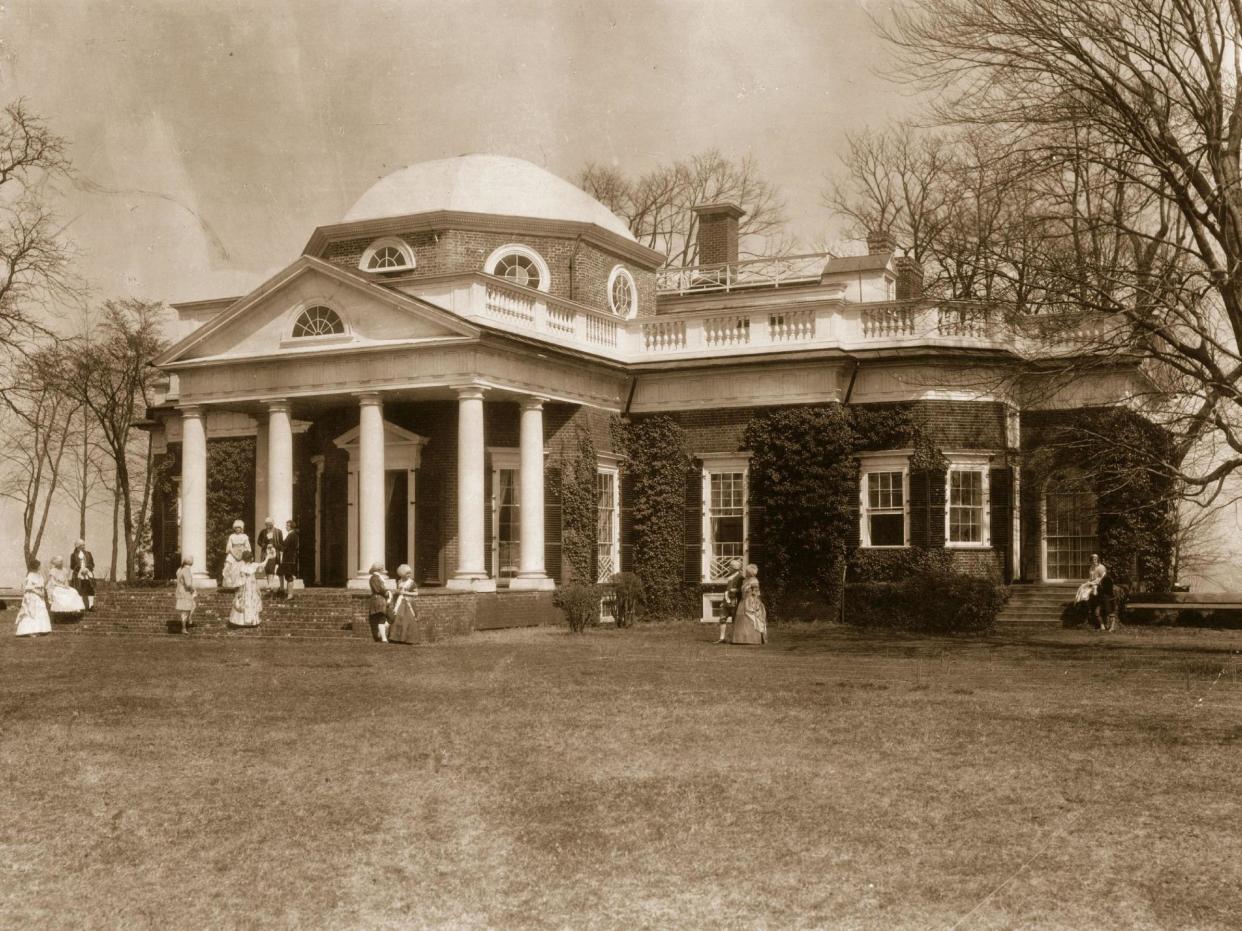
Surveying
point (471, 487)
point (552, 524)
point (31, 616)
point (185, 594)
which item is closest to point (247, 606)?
point (185, 594)

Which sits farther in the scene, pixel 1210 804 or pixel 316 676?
pixel 316 676

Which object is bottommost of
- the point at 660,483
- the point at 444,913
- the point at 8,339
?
the point at 444,913

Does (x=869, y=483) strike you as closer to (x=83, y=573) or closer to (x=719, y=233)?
(x=719, y=233)

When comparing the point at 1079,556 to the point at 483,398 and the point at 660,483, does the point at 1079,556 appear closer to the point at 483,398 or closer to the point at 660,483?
the point at 660,483

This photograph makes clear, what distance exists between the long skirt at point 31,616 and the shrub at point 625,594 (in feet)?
35.3

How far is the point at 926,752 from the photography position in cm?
1193

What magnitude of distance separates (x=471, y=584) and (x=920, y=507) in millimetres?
9458

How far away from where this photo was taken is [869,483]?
1215 inches

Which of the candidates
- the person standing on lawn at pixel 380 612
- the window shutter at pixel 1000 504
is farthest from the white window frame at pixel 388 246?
the window shutter at pixel 1000 504

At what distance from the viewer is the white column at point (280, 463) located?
96.8ft

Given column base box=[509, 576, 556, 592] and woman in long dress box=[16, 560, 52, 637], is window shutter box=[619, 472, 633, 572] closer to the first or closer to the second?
column base box=[509, 576, 556, 592]

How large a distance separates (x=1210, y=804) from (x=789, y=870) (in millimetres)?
3317

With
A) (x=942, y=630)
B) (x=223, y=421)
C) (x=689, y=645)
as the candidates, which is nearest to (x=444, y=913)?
(x=689, y=645)

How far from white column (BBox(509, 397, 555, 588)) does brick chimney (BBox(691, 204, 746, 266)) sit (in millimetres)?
10859
